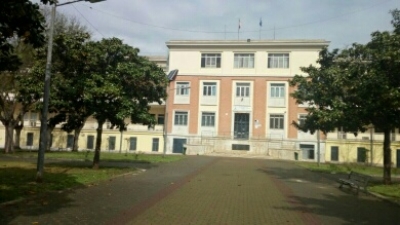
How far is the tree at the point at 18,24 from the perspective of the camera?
7230 mm

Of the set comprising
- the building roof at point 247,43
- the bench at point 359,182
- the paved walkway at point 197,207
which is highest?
the building roof at point 247,43

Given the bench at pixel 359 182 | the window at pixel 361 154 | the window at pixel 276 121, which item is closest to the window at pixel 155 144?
the window at pixel 276 121

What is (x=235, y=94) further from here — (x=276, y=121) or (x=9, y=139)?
(x=9, y=139)

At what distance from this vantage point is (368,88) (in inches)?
571

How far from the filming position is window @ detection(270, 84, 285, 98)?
48062 mm

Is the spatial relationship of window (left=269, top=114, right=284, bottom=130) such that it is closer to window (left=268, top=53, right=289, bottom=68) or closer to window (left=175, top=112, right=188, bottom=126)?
window (left=268, top=53, right=289, bottom=68)

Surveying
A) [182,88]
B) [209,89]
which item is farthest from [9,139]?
[209,89]

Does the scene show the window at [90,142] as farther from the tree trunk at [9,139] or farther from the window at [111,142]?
the tree trunk at [9,139]

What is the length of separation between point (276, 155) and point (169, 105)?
14.5 metres

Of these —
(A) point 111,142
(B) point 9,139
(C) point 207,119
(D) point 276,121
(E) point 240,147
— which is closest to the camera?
(B) point 9,139

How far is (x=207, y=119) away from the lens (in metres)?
49.1

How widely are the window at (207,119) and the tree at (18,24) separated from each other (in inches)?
1597

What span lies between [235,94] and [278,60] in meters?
6.44

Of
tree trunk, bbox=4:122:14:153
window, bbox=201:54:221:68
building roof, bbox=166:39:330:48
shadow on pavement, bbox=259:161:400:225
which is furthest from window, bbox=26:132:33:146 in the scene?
shadow on pavement, bbox=259:161:400:225
